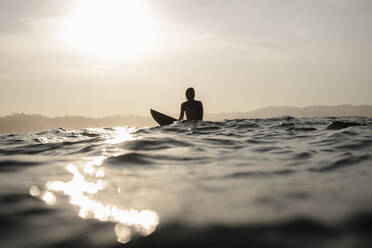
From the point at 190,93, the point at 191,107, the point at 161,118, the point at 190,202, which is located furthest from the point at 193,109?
the point at 190,202

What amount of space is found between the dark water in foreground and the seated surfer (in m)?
8.26

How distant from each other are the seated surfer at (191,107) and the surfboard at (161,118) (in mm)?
530

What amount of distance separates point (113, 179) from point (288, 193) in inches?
67.0

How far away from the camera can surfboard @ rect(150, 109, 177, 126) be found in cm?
1218

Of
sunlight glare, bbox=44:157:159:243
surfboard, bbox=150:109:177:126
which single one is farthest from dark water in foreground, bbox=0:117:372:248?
surfboard, bbox=150:109:177:126

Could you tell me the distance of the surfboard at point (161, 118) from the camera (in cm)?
1218

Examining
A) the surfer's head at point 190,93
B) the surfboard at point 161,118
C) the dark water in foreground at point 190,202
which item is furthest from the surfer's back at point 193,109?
the dark water in foreground at point 190,202

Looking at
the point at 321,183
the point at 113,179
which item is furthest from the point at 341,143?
the point at 113,179

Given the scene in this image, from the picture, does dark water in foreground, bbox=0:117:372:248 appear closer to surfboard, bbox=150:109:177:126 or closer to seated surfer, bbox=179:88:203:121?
surfboard, bbox=150:109:177:126

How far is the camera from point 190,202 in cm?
234

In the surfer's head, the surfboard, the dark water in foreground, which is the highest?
the surfer's head

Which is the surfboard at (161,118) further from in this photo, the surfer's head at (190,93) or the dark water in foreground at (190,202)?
the dark water in foreground at (190,202)

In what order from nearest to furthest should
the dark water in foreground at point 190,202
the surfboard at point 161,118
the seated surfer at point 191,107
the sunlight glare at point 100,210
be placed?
the dark water in foreground at point 190,202
the sunlight glare at point 100,210
the surfboard at point 161,118
the seated surfer at point 191,107

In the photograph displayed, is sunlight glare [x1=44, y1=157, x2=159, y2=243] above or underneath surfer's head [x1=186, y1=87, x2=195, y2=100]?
underneath
